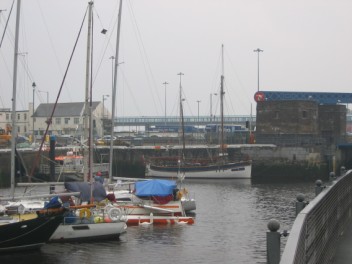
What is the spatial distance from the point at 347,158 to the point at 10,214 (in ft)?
212

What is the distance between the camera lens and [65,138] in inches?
4173

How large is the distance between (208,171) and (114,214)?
48.8 m

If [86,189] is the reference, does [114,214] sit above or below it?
below

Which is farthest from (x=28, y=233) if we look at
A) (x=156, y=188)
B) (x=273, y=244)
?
(x=273, y=244)

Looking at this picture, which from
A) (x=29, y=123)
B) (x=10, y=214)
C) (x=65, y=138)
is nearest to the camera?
(x=10, y=214)

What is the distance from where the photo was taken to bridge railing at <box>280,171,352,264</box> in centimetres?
834

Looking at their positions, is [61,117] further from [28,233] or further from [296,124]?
[28,233]

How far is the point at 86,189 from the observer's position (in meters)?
32.6

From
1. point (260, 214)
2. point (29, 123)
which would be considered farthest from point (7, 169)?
point (29, 123)

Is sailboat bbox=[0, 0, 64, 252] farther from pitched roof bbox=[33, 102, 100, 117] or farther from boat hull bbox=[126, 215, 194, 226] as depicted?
pitched roof bbox=[33, 102, 100, 117]

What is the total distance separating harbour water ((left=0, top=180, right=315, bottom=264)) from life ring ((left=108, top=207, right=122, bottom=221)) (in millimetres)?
1130

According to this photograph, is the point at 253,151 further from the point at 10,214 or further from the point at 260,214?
the point at 10,214

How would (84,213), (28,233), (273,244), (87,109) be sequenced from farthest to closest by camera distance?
(87,109)
(84,213)
(28,233)
(273,244)

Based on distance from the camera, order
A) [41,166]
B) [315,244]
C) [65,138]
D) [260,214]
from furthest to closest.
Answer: [65,138] → [41,166] → [260,214] → [315,244]
